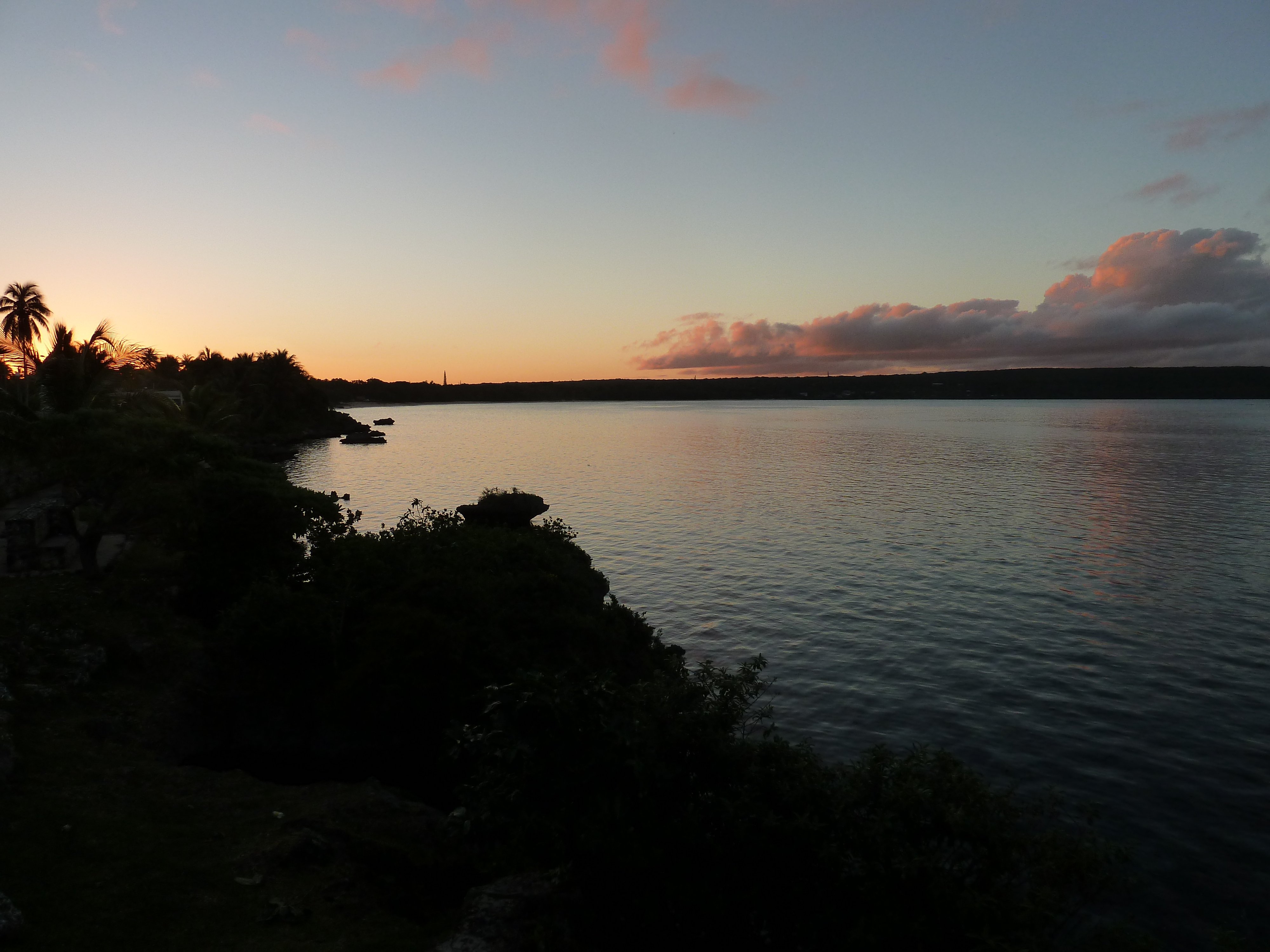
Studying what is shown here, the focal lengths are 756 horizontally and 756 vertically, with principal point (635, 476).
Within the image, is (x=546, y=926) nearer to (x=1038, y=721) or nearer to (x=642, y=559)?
(x=1038, y=721)

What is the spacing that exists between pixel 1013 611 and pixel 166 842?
34480mm

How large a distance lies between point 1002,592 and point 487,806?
34366mm

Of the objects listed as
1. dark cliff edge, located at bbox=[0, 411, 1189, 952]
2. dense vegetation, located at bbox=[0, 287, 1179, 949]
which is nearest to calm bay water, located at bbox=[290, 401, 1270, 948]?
dense vegetation, located at bbox=[0, 287, 1179, 949]

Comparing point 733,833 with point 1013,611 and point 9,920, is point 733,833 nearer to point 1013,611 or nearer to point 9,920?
point 9,920

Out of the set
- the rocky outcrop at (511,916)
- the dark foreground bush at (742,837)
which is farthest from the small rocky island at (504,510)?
the dark foreground bush at (742,837)

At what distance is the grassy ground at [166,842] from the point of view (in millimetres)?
11258

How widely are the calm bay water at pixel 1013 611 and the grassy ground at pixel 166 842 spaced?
1420cm

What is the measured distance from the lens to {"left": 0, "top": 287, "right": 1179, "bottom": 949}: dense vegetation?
11.1m

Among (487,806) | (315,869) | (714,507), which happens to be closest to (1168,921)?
(487,806)

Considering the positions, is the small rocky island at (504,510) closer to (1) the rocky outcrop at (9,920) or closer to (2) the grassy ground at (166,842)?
(2) the grassy ground at (166,842)

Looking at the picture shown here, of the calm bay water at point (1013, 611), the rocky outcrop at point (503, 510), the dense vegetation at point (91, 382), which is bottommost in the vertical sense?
the calm bay water at point (1013, 611)

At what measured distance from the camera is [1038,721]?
2452 centimetres

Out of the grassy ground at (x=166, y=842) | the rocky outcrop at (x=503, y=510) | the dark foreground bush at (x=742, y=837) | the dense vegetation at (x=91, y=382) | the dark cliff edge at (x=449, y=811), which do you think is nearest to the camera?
the dark foreground bush at (x=742, y=837)

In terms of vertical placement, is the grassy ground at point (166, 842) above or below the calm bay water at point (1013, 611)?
above
